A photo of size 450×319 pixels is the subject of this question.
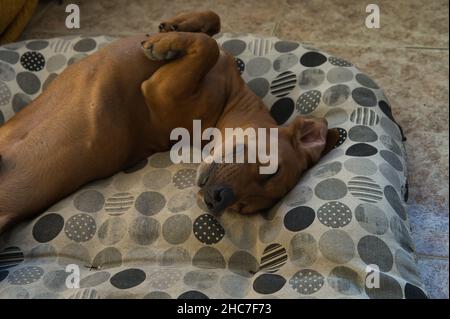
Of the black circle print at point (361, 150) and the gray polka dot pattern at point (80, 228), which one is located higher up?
the black circle print at point (361, 150)

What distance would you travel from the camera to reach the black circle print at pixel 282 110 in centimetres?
240

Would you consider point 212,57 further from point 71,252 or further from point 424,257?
point 424,257

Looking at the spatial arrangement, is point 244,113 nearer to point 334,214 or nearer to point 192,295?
point 334,214

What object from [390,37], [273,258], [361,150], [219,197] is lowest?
[390,37]

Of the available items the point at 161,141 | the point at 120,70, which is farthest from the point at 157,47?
the point at 161,141

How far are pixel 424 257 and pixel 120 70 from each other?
127cm

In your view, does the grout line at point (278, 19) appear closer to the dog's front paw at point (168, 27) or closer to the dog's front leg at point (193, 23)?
the dog's front leg at point (193, 23)

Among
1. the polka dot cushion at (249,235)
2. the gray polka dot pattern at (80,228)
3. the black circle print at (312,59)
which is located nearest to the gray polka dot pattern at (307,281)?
the polka dot cushion at (249,235)

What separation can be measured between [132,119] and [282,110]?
601 millimetres

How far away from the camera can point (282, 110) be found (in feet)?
7.95

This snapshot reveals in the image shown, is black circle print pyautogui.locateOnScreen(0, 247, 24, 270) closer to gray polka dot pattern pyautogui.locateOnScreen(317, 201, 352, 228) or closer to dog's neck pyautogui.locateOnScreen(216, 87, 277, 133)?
dog's neck pyautogui.locateOnScreen(216, 87, 277, 133)

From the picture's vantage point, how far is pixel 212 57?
214 centimetres

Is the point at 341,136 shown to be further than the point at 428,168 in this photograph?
No

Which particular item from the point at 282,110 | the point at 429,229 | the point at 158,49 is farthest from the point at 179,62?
the point at 429,229
